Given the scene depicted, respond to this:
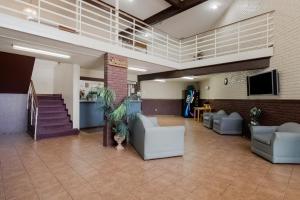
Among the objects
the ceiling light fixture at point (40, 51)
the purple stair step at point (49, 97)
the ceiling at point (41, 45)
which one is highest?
the ceiling at point (41, 45)

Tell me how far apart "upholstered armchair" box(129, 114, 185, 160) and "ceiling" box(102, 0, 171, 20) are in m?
5.38

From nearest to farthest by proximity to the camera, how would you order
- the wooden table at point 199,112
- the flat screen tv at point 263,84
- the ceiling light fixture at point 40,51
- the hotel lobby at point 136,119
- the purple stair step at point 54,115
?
the hotel lobby at point 136,119 < the ceiling light fixture at point 40,51 < the flat screen tv at point 263,84 < the purple stair step at point 54,115 < the wooden table at point 199,112

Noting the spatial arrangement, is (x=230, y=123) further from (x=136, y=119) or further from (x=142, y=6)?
(x=142, y=6)

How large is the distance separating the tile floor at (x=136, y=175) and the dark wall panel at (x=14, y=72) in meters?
2.13

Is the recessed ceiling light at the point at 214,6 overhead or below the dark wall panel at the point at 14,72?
overhead

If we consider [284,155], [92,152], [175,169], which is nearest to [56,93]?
[92,152]

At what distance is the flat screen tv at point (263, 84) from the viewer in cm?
485

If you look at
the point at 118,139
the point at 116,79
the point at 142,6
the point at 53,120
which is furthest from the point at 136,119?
the point at 142,6

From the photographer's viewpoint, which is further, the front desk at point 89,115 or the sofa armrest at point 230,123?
the front desk at point 89,115

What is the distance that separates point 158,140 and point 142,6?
20.1 feet

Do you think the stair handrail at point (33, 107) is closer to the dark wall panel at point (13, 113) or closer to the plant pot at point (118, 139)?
the dark wall panel at point (13, 113)

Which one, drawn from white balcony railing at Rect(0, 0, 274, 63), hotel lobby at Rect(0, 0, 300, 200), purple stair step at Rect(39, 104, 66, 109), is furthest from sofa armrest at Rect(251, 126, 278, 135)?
purple stair step at Rect(39, 104, 66, 109)

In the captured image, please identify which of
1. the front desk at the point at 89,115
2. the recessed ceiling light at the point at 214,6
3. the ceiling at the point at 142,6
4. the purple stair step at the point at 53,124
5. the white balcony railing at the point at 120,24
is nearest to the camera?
the white balcony railing at the point at 120,24

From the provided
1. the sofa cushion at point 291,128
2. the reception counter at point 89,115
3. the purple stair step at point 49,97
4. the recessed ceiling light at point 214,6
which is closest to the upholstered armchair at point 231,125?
the sofa cushion at point 291,128
